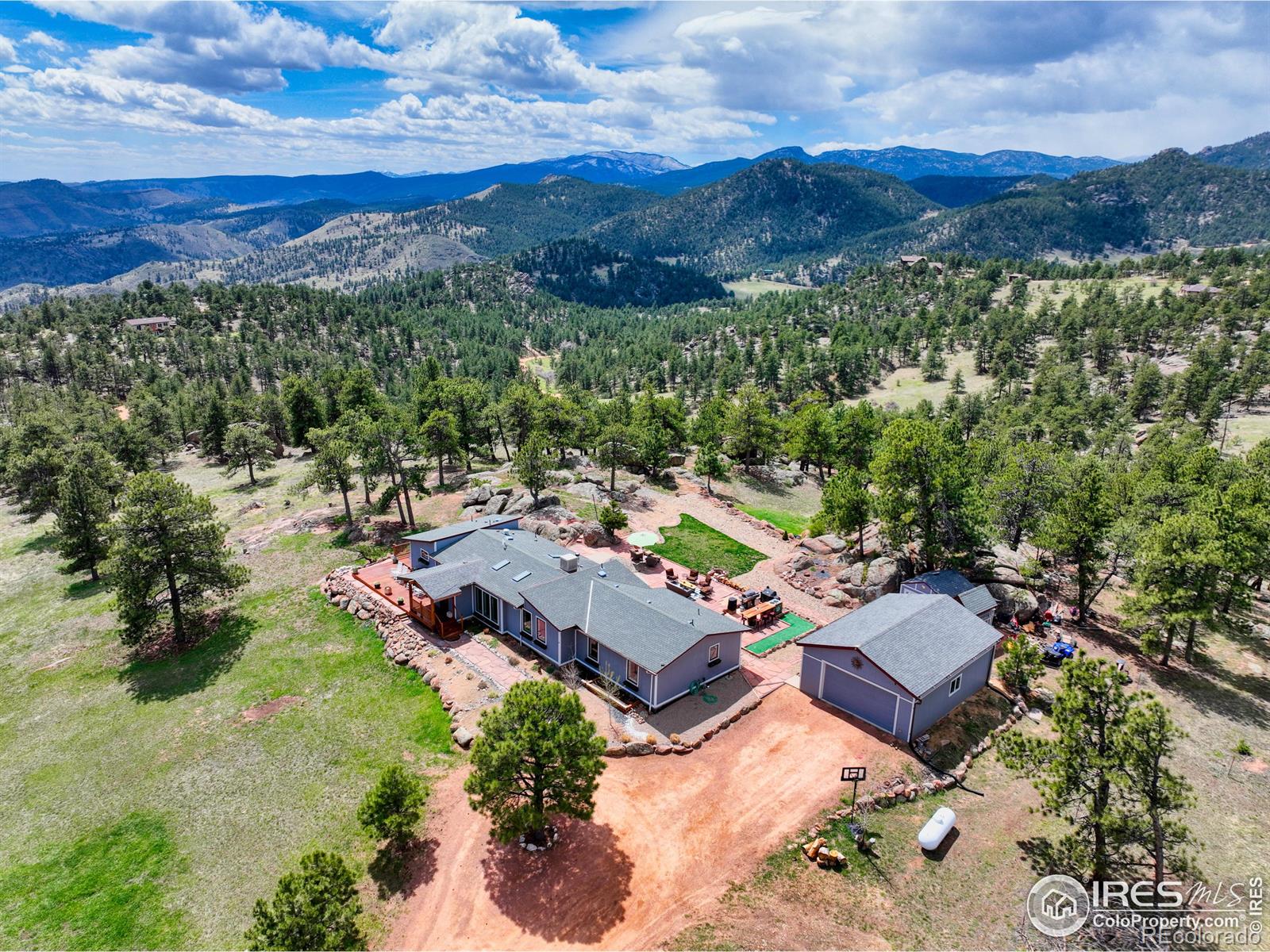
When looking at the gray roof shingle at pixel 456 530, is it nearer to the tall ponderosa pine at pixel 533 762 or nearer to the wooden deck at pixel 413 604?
the wooden deck at pixel 413 604

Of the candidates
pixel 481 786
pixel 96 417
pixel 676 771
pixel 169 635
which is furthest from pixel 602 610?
pixel 96 417

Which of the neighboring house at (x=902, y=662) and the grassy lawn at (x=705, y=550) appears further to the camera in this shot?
the grassy lawn at (x=705, y=550)

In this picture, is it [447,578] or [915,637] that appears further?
[447,578]

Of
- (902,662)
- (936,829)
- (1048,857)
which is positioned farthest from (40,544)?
(1048,857)

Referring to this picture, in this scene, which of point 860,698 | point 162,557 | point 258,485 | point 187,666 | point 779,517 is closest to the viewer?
point 860,698

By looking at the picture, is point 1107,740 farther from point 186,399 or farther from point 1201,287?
point 1201,287

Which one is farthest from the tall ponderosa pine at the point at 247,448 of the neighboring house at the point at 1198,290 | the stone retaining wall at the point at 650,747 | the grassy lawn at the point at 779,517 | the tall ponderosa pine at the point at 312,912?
the neighboring house at the point at 1198,290

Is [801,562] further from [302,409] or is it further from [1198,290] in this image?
[1198,290]

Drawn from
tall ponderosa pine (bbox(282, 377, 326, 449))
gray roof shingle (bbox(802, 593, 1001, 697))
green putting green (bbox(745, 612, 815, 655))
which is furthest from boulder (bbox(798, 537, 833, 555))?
tall ponderosa pine (bbox(282, 377, 326, 449))
